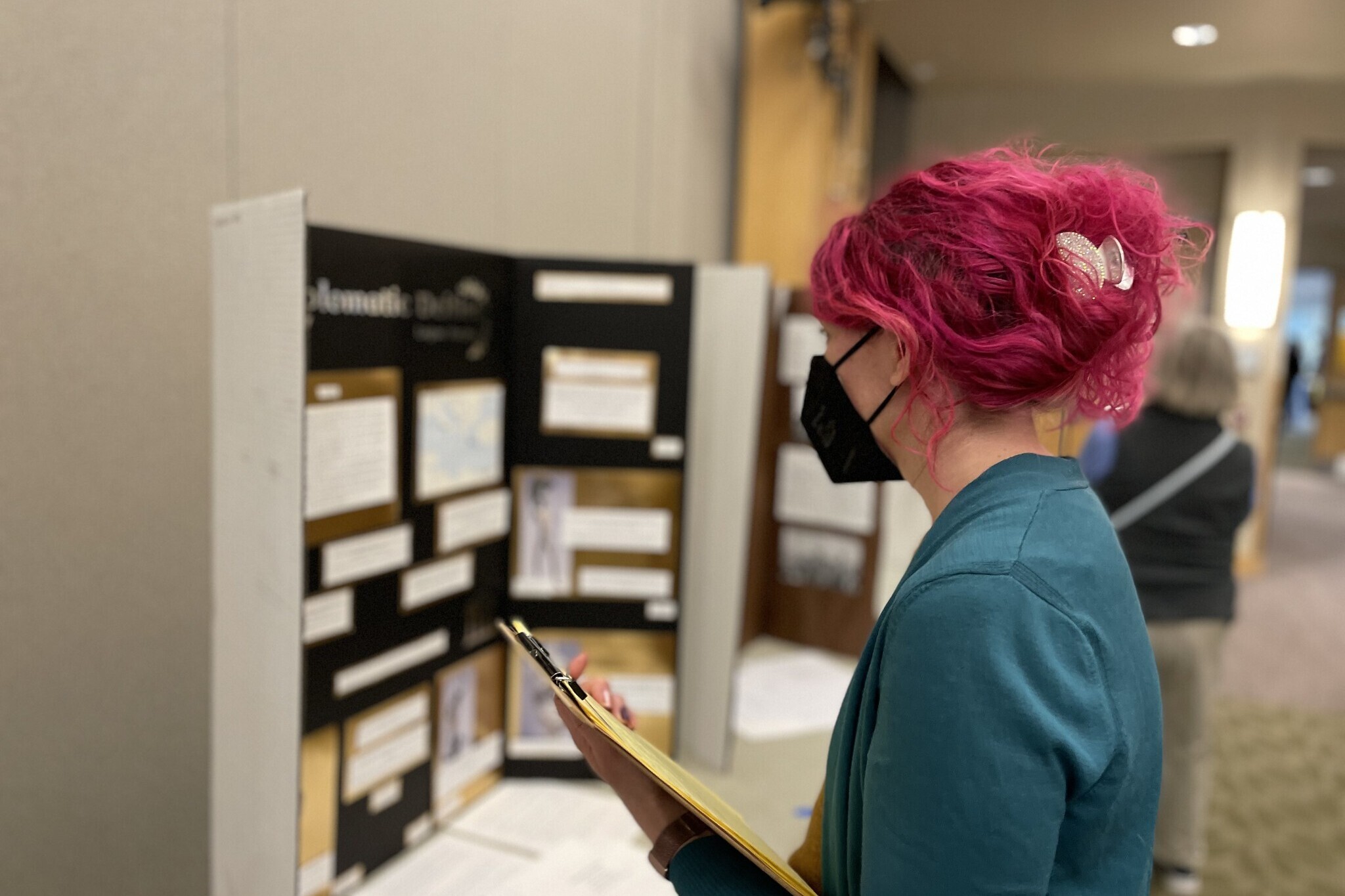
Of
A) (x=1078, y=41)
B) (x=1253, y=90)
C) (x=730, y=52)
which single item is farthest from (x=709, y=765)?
(x=1253, y=90)

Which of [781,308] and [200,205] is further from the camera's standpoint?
[781,308]

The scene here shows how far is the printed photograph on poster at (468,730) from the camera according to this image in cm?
150

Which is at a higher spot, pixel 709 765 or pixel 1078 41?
pixel 1078 41

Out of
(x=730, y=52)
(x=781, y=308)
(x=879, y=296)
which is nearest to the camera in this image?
(x=879, y=296)

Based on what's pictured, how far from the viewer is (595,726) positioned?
805 millimetres

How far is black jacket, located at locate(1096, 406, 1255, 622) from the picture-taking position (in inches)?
90.8

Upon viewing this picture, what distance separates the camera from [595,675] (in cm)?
168

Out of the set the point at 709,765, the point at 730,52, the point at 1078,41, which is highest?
the point at 1078,41

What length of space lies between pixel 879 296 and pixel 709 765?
4.02ft

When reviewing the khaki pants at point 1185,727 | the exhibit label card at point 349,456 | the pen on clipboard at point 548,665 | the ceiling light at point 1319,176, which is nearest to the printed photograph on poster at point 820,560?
the khaki pants at point 1185,727

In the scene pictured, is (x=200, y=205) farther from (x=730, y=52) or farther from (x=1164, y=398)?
(x=730, y=52)

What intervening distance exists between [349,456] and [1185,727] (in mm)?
2253

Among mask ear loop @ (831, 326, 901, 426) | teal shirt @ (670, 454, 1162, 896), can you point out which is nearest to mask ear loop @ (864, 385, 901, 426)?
mask ear loop @ (831, 326, 901, 426)

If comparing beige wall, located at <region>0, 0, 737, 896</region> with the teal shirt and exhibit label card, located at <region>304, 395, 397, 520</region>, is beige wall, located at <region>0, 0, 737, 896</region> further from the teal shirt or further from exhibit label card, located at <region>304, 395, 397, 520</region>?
the teal shirt
